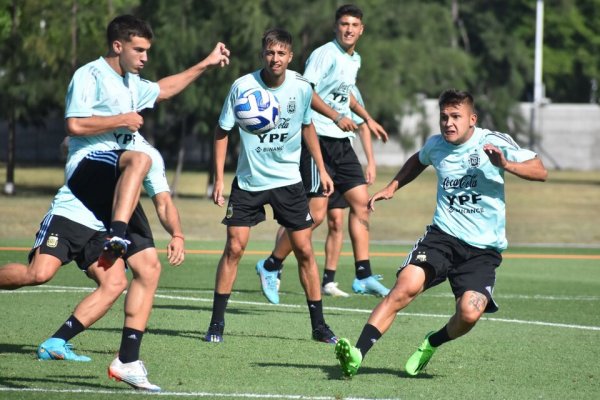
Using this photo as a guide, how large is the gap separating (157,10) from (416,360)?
25.9 meters

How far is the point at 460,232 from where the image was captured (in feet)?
28.7

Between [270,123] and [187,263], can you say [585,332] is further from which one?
[187,263]

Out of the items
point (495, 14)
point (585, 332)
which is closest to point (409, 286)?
point (585, 332)

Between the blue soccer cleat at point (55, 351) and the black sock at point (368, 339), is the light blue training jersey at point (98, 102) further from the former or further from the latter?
the black sock at point (368, 339)

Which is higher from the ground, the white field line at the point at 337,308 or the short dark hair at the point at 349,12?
the short dark hair at the point at 349,12

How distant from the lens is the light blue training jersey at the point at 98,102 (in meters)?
7.96

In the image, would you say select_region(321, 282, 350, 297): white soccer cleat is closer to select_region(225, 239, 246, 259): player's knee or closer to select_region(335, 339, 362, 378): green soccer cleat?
select_region(225, 239, 246, 259): player's knee

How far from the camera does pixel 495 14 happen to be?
2852 inches

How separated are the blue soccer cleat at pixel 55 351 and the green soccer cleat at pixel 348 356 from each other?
5.92 feet

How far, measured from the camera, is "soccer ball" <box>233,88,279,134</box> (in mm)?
10195

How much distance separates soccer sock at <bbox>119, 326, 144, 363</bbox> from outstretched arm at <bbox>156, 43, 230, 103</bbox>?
170 centimetres

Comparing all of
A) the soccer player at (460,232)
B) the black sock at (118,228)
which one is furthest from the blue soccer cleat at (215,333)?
the black sock at (118,228)

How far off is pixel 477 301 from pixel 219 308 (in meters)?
2.36

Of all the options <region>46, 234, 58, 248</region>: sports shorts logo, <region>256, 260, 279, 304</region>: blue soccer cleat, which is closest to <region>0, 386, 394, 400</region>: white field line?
<region>46, 234, 58, 248</region>: sports shorts logo
